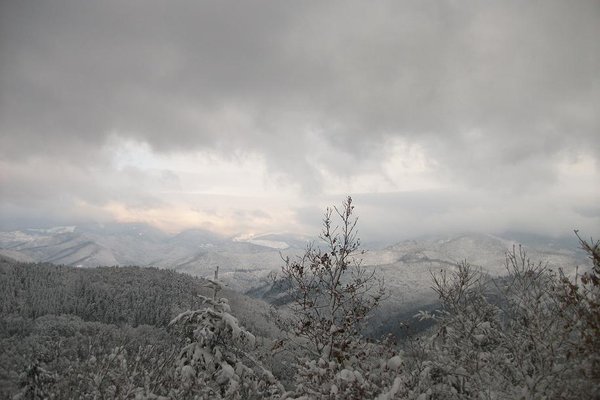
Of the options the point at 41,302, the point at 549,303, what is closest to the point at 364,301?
the point at 549,303

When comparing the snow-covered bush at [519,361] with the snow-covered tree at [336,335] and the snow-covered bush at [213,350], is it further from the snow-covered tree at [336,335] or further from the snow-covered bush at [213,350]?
the snow-covered bush at [213,350]

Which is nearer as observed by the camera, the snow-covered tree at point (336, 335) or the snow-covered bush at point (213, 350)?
the snow-covered tree at point (336, 335)

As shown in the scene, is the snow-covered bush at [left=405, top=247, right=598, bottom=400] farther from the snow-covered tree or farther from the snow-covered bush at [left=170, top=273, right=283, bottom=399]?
the snow-covered bush at [left=170, top=273, right=283, bottom=399]

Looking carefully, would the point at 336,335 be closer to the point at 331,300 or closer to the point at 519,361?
the point at 331,300

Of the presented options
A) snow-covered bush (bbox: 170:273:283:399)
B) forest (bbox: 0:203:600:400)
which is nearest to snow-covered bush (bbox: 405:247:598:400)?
forest (bbox: 0:203:600:400)

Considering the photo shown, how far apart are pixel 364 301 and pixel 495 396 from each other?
378 centimetres

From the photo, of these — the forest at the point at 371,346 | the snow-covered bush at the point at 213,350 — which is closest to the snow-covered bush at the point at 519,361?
the forest at the point at 371,346

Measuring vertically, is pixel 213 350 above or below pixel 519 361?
below

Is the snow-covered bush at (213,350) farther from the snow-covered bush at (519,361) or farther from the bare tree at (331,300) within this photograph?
the snow-covered bush at (519,361)

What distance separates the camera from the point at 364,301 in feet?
35.1

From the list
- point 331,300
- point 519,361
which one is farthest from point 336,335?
point 519,361

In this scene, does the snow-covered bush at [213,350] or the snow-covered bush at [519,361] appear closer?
the snow-covered bush at [519,361]

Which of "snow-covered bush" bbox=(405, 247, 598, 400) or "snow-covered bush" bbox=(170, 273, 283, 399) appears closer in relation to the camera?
"snow-covered bush" bbox=(405, 247, 598, 400)

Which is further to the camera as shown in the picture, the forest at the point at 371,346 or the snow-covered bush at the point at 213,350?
the snow-covered bush at the point at 213,350
